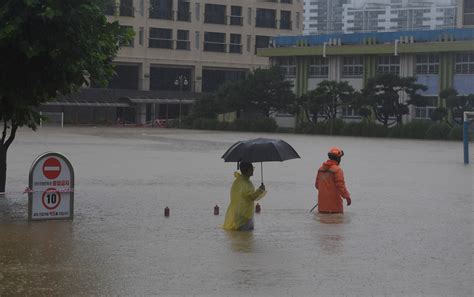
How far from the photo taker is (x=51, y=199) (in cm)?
1434

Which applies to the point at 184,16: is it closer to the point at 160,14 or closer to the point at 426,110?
the point at 160,14

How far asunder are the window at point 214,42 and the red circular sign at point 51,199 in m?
82.8

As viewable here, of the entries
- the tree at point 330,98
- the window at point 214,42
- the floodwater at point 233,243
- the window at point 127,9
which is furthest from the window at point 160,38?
the floodwater at point 233,243

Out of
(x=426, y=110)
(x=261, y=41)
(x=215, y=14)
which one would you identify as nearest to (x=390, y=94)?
(x=426, y=110)

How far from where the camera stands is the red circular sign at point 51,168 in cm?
1405

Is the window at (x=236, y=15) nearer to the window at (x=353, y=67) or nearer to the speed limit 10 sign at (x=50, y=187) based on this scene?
the window at (x=353, y=67)

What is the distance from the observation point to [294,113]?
77.9 m

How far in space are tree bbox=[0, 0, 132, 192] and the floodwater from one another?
2064 millimetres

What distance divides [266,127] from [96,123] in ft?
63.6

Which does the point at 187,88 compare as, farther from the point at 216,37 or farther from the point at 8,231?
the point at 8,231

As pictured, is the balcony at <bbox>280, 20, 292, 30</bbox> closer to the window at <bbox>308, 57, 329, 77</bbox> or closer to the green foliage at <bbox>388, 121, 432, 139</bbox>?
the window at <bbox>308, 57, 329, 77</bbox>

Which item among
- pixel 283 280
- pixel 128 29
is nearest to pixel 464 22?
pixel 128 29

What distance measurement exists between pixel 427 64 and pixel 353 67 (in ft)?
25.7

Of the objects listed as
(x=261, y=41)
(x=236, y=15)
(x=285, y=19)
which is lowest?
(x=261, y=41)
